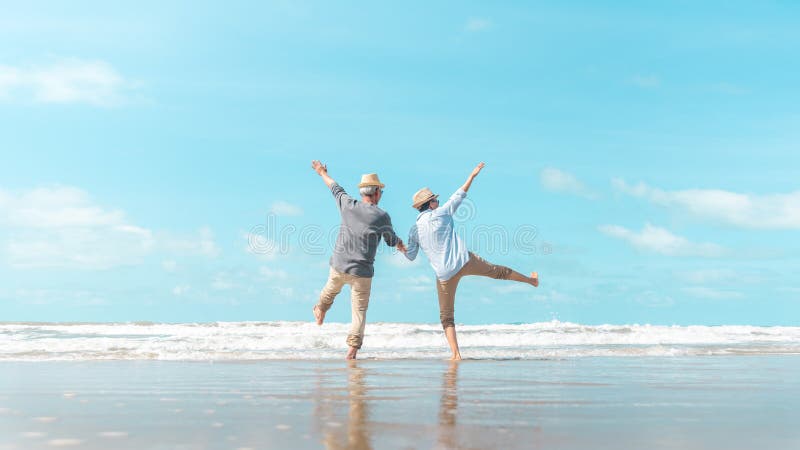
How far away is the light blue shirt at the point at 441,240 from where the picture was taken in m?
8.61

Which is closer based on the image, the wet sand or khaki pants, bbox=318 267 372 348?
the wet sand

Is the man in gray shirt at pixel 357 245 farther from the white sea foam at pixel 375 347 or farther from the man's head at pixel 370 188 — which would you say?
the white sea foam at pixel 375 347

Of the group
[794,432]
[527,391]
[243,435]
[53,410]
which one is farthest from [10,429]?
[794,432]

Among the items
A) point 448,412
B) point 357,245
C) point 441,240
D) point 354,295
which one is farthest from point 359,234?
point 448,412

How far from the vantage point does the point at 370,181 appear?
28.2 feet

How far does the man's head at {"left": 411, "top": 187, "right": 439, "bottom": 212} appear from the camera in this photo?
875 cm

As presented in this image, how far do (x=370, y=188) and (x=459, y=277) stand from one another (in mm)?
1616

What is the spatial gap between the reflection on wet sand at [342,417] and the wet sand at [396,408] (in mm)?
11

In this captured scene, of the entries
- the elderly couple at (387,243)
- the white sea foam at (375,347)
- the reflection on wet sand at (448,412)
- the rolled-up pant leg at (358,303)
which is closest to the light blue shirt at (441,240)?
the elderly couple at (387,243)

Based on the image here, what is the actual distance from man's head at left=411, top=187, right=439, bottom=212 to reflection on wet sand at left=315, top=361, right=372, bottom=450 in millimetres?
3291

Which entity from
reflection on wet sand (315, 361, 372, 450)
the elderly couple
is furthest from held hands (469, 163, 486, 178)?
reflection on wet sand (315, 361, 372, 450)

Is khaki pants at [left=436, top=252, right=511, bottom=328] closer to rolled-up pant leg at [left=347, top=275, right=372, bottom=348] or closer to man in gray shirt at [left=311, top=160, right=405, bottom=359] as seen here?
man in gray shirt at [left=311, top=160, right=405, bottom=359]

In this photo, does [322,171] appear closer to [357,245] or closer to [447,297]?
[357,245]

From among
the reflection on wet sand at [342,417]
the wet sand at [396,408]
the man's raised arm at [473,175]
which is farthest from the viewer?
the man's raised arm at [473,175]
